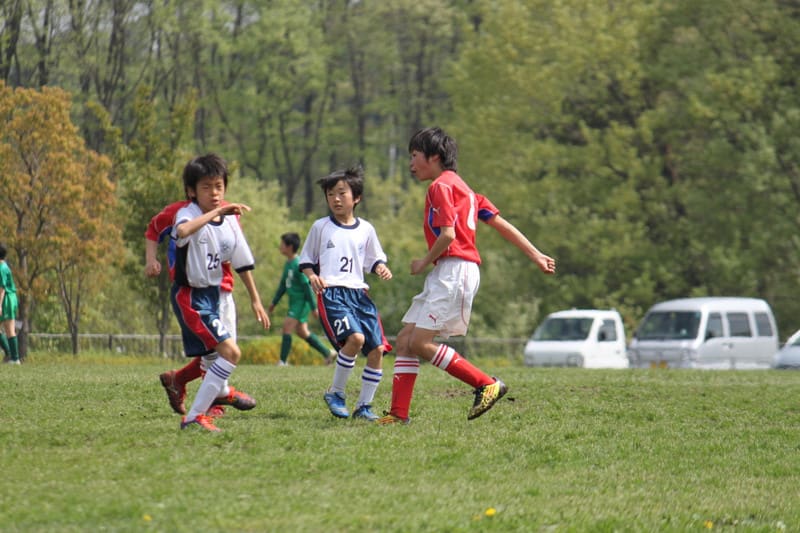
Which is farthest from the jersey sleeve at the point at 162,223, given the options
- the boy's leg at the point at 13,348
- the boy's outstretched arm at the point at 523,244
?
the boy's leg at the point at 13,348

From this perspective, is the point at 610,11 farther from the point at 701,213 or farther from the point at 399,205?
the point at 399,205

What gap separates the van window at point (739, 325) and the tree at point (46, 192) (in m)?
14.0

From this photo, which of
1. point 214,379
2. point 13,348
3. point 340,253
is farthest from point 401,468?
point 13,348

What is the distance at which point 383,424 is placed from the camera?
31.0ft

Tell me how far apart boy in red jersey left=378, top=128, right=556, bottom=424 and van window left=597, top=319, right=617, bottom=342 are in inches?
827

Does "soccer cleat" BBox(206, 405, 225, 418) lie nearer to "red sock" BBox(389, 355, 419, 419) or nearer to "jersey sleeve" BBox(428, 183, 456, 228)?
"red sock" BBox(389, 355, 419, 419)

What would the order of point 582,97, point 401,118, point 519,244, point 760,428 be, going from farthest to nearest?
point 401,118 → point 582,97 → point 760,428 → point 519,244

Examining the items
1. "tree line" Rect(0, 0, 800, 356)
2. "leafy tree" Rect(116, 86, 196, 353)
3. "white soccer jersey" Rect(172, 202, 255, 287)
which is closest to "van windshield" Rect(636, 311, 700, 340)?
"tree line" Rect(0, 0, 800, 356)

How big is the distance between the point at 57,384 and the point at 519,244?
5480mm

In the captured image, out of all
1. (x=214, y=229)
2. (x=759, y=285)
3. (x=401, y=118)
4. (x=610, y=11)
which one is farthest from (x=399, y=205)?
(x=214, y=229)

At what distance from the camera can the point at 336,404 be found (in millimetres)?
10109

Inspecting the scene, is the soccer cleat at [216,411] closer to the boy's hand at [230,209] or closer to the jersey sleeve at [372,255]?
the jersey sleeve at [372,255]

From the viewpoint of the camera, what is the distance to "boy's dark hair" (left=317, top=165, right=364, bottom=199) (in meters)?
10.2

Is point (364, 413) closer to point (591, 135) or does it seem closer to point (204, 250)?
point (204, 250)
